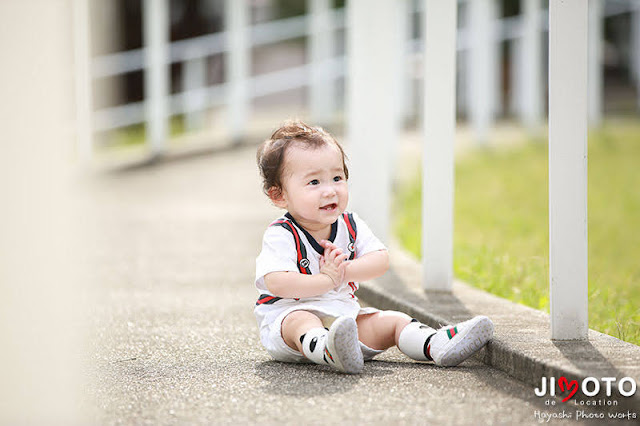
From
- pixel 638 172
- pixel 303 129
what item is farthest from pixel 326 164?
pixel 638 172

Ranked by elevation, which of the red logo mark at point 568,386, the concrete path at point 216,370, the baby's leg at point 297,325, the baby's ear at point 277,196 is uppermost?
the baby's ear at point 277,196

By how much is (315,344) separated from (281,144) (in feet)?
2.45

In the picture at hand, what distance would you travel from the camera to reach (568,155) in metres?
3.32

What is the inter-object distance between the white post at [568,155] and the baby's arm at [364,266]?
61cm

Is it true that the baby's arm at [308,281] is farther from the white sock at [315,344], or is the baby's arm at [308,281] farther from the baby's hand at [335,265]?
the white sock at [315,344]

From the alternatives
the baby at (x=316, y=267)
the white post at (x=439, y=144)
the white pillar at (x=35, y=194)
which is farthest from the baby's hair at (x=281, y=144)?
the white pillar at (x=35, y=194)

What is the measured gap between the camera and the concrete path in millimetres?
2865

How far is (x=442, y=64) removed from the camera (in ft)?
14.9

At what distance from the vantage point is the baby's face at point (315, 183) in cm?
354

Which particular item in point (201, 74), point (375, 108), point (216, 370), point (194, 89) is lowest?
point (216, 370)

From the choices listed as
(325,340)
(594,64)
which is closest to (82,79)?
(594,64)

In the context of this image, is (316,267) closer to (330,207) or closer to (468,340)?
(330,207)

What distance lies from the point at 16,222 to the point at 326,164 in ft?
6.34

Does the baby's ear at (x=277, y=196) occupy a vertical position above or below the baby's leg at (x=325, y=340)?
above
